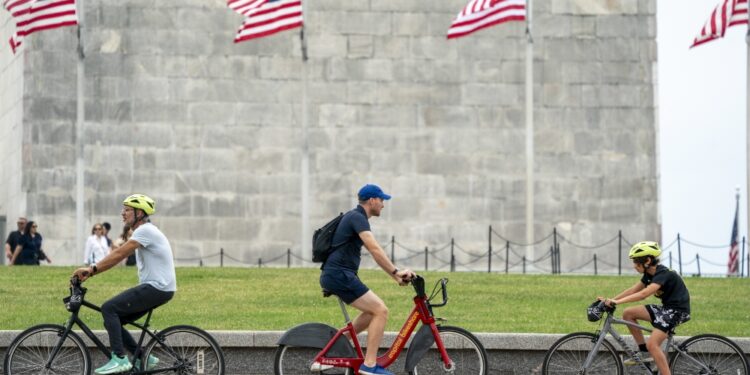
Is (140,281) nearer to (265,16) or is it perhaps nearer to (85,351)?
(85,351)

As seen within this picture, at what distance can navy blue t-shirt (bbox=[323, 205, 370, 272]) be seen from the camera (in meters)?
14.5

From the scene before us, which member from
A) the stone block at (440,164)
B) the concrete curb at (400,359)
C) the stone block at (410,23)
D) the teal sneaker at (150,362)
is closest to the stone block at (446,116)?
the stone block at (440,164)

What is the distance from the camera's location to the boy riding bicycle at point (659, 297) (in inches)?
597

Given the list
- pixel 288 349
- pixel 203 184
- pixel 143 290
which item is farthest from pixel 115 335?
pixel 203 184

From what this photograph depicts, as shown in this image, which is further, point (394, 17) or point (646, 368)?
point (394, 17)

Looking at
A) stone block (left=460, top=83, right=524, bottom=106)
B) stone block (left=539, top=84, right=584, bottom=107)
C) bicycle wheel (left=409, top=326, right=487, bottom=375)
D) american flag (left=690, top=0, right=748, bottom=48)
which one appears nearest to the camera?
bicycle wheel (left=409, top=326, right=487, bottom=375)

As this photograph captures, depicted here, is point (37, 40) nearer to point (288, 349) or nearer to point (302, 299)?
point (302, 299)

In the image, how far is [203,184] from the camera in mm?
36688

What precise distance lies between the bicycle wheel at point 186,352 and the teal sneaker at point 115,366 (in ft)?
0.74

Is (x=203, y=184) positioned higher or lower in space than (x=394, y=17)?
lower

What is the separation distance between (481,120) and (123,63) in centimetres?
877

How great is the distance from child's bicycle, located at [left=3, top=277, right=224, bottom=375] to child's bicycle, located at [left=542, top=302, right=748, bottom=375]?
340cm

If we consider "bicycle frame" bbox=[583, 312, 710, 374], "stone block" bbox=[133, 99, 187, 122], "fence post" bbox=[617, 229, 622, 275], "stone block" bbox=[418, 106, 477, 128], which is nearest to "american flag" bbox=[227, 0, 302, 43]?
"stone block" bbox=[133, 99, 187, 122]

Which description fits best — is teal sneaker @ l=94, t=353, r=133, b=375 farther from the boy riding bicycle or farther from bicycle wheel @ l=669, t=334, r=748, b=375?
bicycle wheel @ l=669, t=334, r=748, b=375
